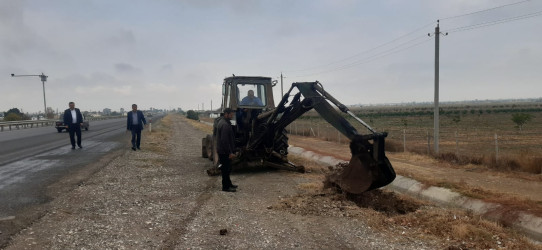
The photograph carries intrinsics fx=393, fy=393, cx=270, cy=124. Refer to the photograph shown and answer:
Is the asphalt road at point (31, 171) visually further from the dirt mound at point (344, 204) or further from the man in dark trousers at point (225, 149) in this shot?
the dirt mound at point (344, 204)

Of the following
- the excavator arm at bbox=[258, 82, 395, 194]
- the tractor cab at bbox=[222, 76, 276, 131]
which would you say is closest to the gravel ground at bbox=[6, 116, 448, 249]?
the excavator arm at bbox=[258, 82, 395, 194]

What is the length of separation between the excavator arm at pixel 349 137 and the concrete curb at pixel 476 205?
5.82 feet

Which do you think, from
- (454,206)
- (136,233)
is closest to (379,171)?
(454,206)

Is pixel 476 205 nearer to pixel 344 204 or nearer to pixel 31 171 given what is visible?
pixel 344 204

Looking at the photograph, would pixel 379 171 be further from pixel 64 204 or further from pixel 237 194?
pixel 64 204

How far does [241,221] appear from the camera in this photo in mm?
6461

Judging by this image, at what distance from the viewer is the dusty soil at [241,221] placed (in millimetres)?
5383

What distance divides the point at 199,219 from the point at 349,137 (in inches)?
132

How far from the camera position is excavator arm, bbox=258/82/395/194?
7168mm

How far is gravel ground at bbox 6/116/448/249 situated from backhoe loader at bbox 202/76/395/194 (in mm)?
689

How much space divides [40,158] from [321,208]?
11.2 metres

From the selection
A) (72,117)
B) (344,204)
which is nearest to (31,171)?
(72,117)

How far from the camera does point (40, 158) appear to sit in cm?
1382

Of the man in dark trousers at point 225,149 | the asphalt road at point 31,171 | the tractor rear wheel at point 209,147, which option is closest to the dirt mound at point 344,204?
the man in dark trousers at point 225,149
